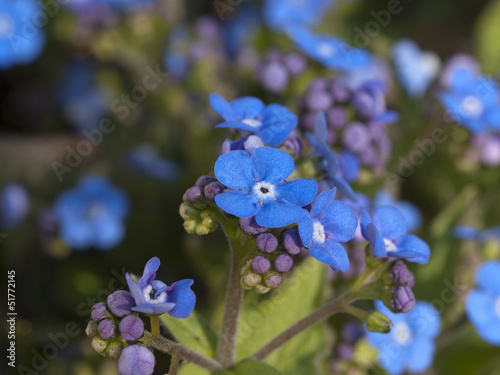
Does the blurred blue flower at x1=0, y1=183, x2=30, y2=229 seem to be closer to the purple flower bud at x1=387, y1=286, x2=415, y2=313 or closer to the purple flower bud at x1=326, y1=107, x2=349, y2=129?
the purple flower bud at x1=326, y1=107, x2=349, y2=129

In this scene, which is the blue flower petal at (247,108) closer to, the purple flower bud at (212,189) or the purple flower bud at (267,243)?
the purple flower bud at (212,189)

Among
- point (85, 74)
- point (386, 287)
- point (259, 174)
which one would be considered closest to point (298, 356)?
point (386, 287)

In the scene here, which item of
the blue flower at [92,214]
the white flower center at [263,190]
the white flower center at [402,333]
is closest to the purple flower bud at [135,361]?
the white flower center at [263,190]

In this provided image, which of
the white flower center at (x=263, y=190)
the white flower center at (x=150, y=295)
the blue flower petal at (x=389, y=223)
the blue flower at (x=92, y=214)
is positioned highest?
the white flower center at (x=263, y=190)

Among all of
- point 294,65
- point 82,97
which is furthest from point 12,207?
point 294,65

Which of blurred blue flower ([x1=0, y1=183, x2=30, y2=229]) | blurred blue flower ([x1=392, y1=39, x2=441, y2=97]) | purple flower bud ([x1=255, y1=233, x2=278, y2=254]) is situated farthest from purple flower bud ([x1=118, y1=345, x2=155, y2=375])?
blurred blue flower ([x1=392, y1=39, x2=441, y2=97])

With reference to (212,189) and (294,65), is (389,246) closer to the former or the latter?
(212,189)
